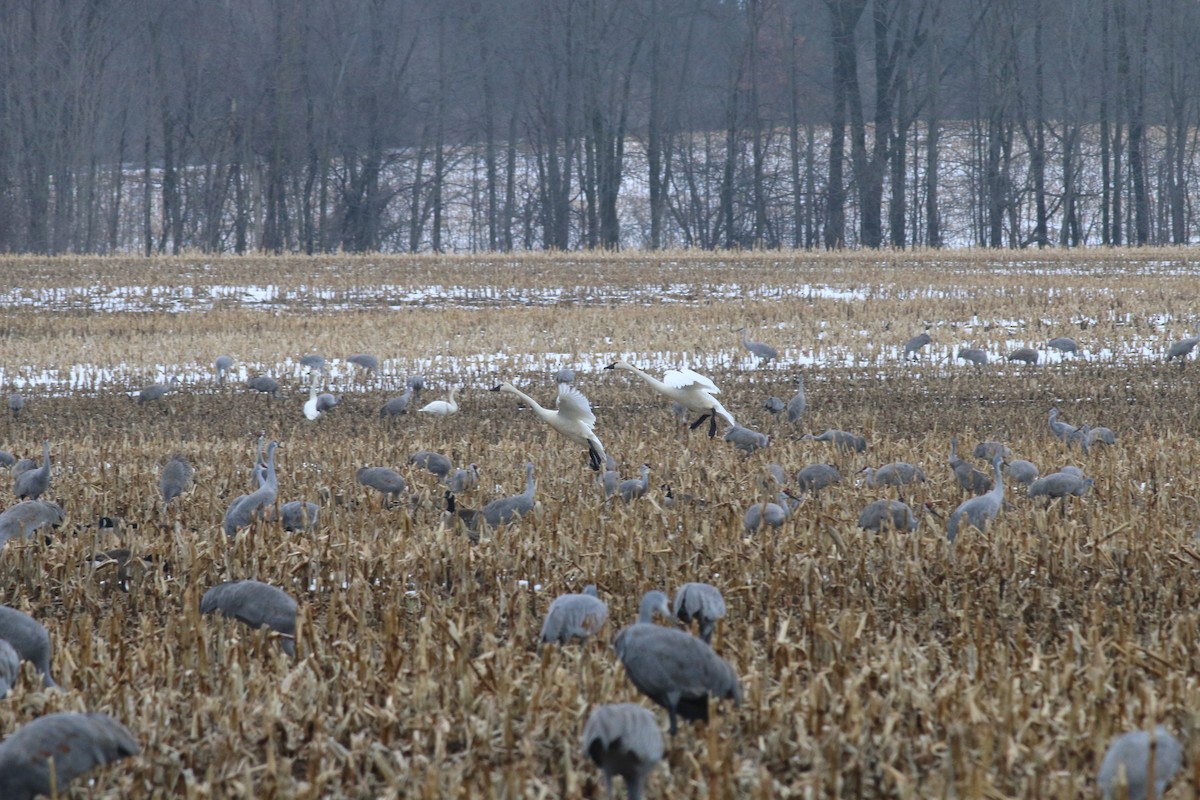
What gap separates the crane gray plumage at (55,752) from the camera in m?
3.03

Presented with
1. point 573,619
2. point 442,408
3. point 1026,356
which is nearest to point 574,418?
point 442,408

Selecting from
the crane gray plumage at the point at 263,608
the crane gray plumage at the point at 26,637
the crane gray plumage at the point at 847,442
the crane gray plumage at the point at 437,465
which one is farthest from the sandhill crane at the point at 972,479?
the crane gray plumage at the point at 26,637

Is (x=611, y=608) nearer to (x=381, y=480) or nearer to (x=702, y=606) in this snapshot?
(x=702, y=606)

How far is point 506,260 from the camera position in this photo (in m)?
27.7

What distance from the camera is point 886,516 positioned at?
5980mm

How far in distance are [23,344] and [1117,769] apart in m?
18.2

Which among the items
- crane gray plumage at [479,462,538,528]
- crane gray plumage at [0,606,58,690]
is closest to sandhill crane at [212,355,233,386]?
Answer: crane gray plumage at [479,462,538,528]

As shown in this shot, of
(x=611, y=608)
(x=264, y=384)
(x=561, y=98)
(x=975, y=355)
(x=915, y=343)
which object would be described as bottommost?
(x=611, y=608)

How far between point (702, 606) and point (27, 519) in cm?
369

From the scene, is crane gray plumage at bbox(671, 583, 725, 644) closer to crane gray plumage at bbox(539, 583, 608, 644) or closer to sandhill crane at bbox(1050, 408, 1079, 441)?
crane gray plumage at bbox(539, 583, 608, 644)

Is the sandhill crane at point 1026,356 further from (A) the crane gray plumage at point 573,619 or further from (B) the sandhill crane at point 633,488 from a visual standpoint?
(A) the crane gray plumage at point 573,619

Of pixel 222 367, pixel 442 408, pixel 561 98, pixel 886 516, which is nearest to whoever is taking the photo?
pixel 886 516

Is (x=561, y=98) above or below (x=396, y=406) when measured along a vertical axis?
above

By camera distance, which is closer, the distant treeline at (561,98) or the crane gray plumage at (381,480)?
the crane gray plumage at (381,480)
